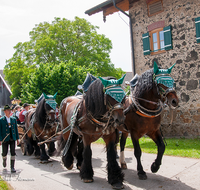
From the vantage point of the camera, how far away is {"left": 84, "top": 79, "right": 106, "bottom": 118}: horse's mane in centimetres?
382

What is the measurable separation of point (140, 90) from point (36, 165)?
3907 millimetres

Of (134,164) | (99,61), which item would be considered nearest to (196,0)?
(134,164)

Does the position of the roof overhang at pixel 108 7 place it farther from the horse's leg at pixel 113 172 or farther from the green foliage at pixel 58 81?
the horse's leg at pixel 113 172

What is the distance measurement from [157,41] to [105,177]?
7321mm

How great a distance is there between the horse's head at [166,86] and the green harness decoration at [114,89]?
864 mm

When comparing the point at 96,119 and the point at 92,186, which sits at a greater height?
the point at 96,119

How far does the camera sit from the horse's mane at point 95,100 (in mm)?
3824

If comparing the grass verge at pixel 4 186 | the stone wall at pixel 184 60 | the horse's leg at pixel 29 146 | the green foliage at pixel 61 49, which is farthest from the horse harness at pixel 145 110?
the green foliage at pixel 61 49

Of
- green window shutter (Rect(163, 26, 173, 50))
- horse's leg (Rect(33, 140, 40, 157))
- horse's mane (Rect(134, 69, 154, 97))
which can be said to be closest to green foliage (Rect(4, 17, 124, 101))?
green window shutter (Rect(163, 26, 173, 50))

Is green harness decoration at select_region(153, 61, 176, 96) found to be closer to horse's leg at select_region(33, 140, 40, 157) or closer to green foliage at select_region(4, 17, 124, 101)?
horse's leg at select_region(33, 140, 40, 157)

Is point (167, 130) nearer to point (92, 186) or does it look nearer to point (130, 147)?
point (130, 147)

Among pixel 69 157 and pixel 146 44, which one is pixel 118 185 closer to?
pixel 69 157

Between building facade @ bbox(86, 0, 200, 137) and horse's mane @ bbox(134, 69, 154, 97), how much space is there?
163 inches

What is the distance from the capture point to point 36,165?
6172 mm
